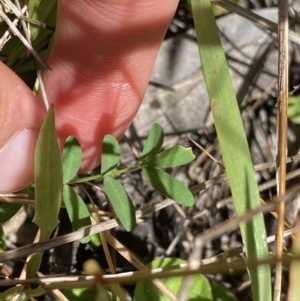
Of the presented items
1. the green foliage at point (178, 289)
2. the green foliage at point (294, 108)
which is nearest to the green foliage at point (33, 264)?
the green foliage at point (178, 289)

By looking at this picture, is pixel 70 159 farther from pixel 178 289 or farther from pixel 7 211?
pixel 178 289

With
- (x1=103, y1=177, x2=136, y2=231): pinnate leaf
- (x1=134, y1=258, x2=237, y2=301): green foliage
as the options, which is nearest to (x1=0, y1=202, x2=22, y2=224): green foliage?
(x1=103, y1=177, x2=136, y2=231): pinnate leaf

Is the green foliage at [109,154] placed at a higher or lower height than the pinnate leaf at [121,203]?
higher

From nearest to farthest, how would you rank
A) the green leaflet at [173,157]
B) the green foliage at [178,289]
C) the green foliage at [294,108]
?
the green leaflet at [173,157]
the green foliage at [178,289]
the green foliage at [294,108]

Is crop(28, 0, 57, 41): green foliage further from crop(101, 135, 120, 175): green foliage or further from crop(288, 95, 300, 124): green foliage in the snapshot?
crop(288, 95, 300, 124): green foliage

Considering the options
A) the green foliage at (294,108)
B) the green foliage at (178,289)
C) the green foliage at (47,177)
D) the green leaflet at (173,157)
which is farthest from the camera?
the green foliage at (294,108)

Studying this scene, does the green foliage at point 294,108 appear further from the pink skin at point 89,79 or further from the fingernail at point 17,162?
the fingernail at point 17,162
